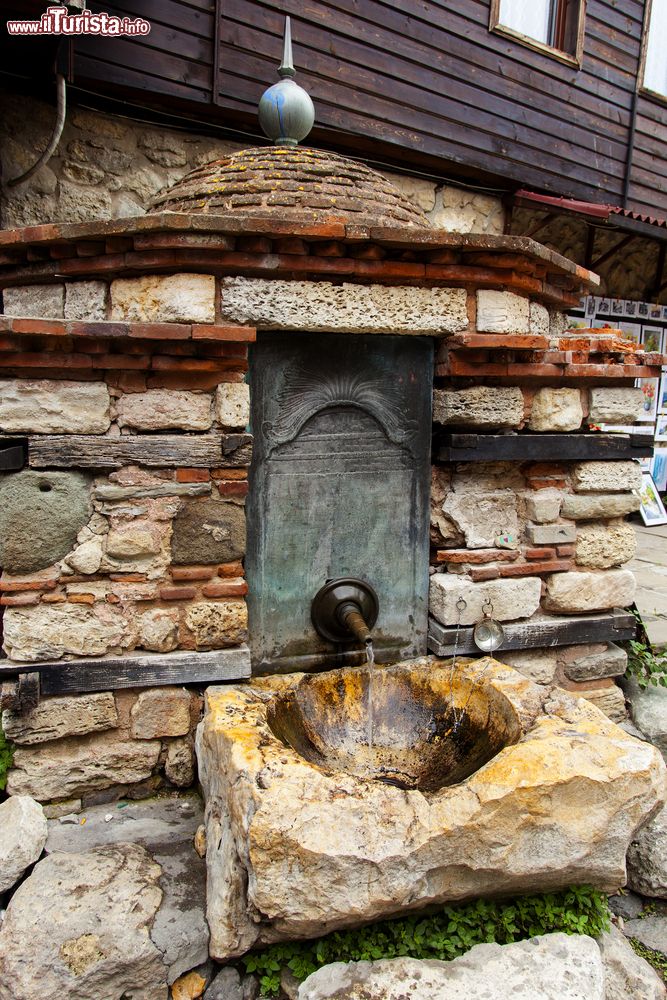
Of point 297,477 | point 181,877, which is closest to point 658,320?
point 297,477

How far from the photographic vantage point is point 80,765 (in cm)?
270

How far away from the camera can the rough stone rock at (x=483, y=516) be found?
3178 millimetres

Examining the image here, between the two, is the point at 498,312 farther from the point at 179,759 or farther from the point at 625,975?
the point at 625,975

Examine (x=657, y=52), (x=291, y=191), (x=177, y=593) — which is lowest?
(x=177, y=593)

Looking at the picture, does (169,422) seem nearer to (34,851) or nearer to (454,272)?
(454,272)

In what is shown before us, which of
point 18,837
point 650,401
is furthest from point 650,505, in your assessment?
point 18,837

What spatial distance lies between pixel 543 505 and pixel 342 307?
133 centimetres

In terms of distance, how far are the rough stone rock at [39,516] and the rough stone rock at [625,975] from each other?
7.62 ft

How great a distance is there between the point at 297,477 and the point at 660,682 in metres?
2.24

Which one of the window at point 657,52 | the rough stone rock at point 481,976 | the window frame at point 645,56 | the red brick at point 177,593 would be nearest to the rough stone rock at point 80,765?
the red brick at point 177,593

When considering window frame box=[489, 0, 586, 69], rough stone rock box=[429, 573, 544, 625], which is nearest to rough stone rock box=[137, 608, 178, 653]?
rough stone rock box=[429, 573, 544, 625]

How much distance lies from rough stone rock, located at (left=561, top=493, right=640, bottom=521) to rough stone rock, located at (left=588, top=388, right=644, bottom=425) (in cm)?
36

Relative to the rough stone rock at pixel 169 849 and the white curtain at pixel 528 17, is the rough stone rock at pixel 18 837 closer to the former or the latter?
the rough stone rock at pixel 169 849

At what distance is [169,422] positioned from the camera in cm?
266
